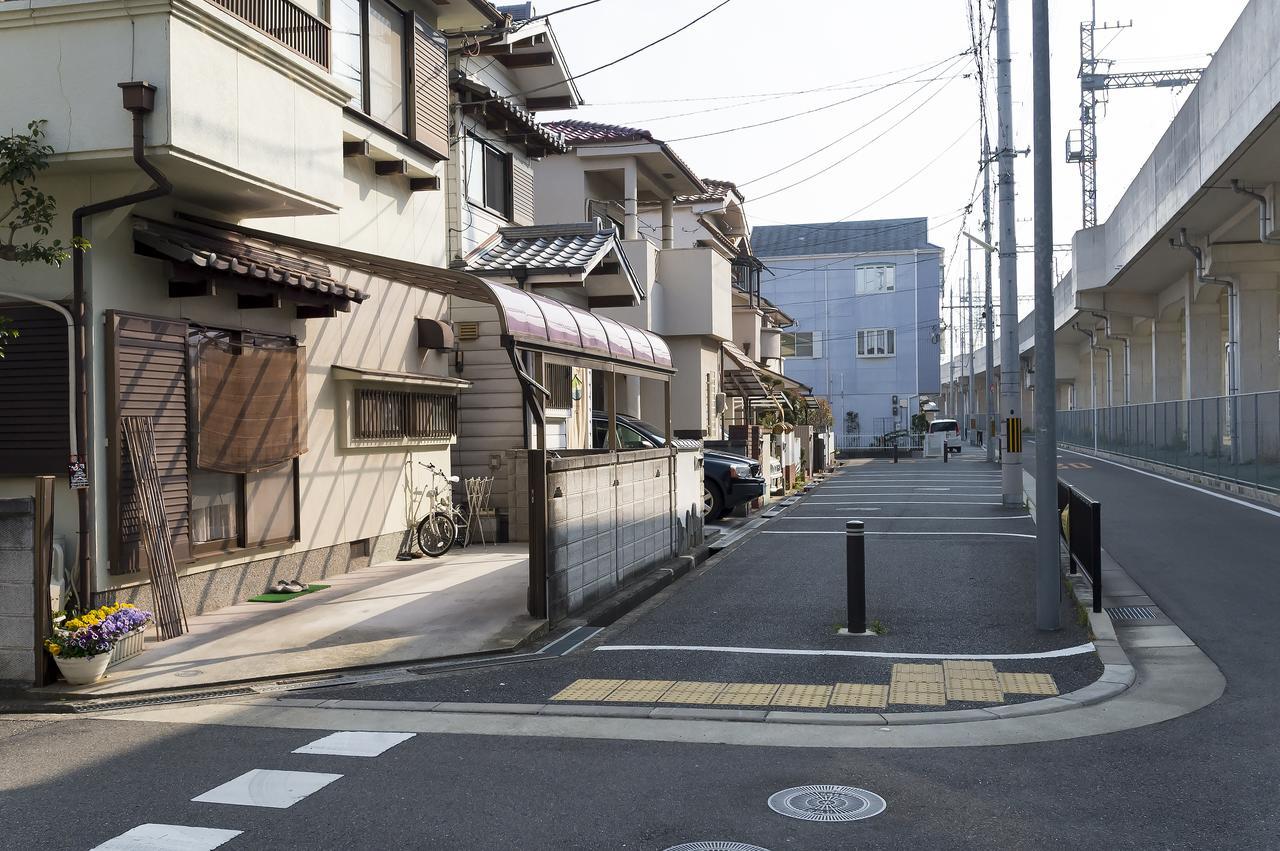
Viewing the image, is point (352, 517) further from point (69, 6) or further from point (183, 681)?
point (69, 6)

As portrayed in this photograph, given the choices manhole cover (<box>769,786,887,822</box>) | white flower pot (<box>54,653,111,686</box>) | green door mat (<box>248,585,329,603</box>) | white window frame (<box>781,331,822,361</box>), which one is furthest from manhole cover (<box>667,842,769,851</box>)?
white window frame (<box>781,331,822,361</box>)

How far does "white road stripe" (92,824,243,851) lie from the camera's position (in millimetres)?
4773

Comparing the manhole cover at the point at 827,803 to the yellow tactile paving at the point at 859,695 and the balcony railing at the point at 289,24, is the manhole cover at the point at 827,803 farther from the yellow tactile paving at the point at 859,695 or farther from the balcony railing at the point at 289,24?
the balcony railing at the point at 289,24

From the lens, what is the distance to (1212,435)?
2536 centimetres

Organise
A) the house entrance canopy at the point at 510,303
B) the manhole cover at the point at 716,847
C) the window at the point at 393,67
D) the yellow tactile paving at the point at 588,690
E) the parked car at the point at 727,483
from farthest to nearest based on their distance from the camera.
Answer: the parked car at the point at 727,483
the window at the point at 393,67
the house entrance canopy at the point at 510,303
the yellow tactile paving at the point at 588,690
the manhole cover at the point at 716,847

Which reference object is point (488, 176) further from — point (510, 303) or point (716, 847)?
point (716, 847)

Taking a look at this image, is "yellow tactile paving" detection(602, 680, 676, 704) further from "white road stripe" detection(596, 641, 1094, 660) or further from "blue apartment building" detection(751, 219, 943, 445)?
"blue apartment building" detection(751, 219, 943, 445)

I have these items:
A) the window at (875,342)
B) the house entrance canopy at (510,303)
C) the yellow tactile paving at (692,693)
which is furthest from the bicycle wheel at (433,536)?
the window at (875,342)

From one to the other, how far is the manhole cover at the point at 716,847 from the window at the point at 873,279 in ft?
190

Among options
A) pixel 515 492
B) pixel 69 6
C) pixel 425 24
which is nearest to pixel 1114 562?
pixel 515 492

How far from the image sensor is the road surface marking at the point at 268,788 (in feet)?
17.7

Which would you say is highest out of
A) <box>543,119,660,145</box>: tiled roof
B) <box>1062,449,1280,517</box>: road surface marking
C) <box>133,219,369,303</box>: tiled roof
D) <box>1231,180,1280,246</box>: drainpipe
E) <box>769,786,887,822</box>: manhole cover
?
<box>543,119,660,145</box>: tiled roof

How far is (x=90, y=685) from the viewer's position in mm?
7758

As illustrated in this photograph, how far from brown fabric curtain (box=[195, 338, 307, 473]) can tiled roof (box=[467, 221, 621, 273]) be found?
17.0ft
